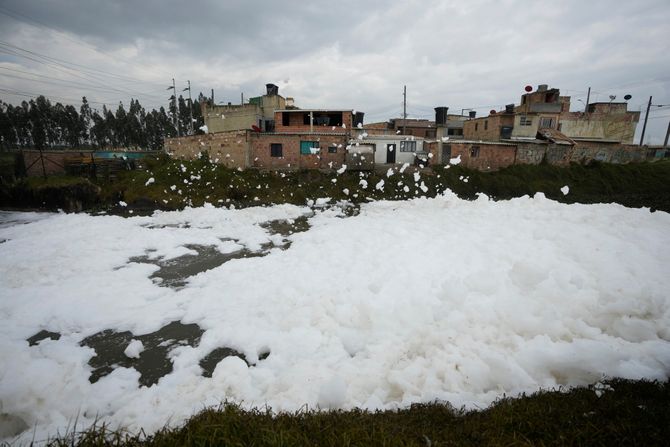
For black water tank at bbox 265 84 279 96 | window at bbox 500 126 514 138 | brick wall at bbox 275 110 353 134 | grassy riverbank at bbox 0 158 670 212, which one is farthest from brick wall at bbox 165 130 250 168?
window at bbox 500 126 514 138

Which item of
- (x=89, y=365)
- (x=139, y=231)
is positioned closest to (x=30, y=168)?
(x=139, y=231)

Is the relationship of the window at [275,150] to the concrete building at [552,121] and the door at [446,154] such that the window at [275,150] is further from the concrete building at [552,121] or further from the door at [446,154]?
the concrete building at [552,121]

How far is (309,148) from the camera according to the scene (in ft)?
97.2

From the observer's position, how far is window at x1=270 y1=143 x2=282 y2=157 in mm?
29172

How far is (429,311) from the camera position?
701 cm

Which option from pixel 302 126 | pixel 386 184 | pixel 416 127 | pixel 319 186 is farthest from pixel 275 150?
pixel 416 127

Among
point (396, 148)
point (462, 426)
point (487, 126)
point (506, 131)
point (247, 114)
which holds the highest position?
point (247, 114)

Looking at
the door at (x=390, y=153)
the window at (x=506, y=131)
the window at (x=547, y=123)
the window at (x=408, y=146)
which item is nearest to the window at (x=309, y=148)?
the door at (x=390, y=153)

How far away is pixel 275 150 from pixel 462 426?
28.6 m

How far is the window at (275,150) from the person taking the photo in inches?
1148

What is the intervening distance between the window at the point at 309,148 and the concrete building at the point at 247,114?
13.0m

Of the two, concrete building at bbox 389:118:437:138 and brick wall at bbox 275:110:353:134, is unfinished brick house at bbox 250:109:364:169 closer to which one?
brick wall at bbox 275:110:353:134

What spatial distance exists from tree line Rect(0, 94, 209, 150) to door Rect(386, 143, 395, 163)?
53.4 meters

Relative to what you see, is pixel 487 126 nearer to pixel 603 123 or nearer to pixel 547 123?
pixel 547 123
